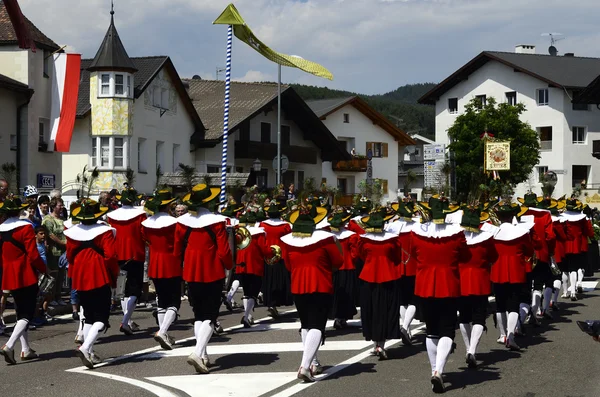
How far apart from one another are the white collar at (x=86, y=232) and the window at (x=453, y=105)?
60476mm

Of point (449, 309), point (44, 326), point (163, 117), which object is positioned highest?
point (163, 117)

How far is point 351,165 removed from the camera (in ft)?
197

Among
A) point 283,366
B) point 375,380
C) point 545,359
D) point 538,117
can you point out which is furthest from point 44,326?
A: point 538,117

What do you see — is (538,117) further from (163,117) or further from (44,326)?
(44,326)

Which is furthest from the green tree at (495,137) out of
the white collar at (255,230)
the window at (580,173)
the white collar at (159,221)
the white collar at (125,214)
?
the white collar at (159,221)

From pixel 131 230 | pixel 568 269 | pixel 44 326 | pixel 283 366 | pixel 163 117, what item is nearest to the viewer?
pixel 283 366

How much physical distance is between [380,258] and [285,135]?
39.3 metres

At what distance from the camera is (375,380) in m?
9.63

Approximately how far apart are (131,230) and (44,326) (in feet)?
7.62

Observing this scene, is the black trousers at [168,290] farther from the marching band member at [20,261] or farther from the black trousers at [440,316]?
the black trousers at [440,316]

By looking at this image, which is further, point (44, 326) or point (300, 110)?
point (300, 110)

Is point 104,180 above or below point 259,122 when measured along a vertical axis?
below

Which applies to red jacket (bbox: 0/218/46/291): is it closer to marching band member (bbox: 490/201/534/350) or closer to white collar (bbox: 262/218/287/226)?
white collar (bbox: 262/218/287/226)

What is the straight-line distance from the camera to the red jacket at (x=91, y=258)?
10578 millimetres
